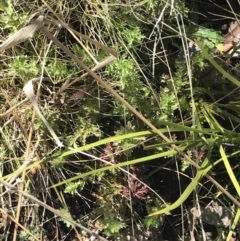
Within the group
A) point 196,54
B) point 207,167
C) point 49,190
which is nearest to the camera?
point 207,167

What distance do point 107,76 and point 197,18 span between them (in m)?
0.33

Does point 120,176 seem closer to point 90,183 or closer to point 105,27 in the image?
point 90,183

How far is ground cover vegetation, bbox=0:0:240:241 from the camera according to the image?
139cm

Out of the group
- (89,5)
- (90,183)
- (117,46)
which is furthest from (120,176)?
(89,5)

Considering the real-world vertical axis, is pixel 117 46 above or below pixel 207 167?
above

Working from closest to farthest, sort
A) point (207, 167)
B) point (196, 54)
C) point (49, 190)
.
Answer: point (207, 167) < point (196, 54) < point (49, 190)

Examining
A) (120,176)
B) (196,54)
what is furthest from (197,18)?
(120,176)

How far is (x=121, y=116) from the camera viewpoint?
1456 mm

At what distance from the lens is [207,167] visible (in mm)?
1315

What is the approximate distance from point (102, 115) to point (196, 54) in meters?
0.32

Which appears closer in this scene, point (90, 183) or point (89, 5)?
point (89, 5)

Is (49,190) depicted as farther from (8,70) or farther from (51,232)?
(8,70)

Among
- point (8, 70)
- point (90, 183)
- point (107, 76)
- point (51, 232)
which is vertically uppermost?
point (8, 70)

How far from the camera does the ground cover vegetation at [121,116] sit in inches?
54.6
